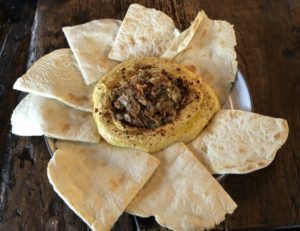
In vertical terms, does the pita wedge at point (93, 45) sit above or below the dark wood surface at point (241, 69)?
above

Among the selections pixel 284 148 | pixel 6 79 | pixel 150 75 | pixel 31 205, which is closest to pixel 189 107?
pixel 150 75

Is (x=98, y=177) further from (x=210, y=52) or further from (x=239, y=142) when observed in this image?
(x=210, y=52)

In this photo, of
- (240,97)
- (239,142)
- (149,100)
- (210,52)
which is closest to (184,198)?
(239,142)

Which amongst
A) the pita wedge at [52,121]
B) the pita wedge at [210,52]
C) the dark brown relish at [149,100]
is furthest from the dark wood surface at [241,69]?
the dark brown relish at [149,100]

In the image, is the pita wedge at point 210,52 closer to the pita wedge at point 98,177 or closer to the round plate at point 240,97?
the round plate at point 240,97

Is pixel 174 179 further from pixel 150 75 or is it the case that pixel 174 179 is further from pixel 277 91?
pixel 277 91
